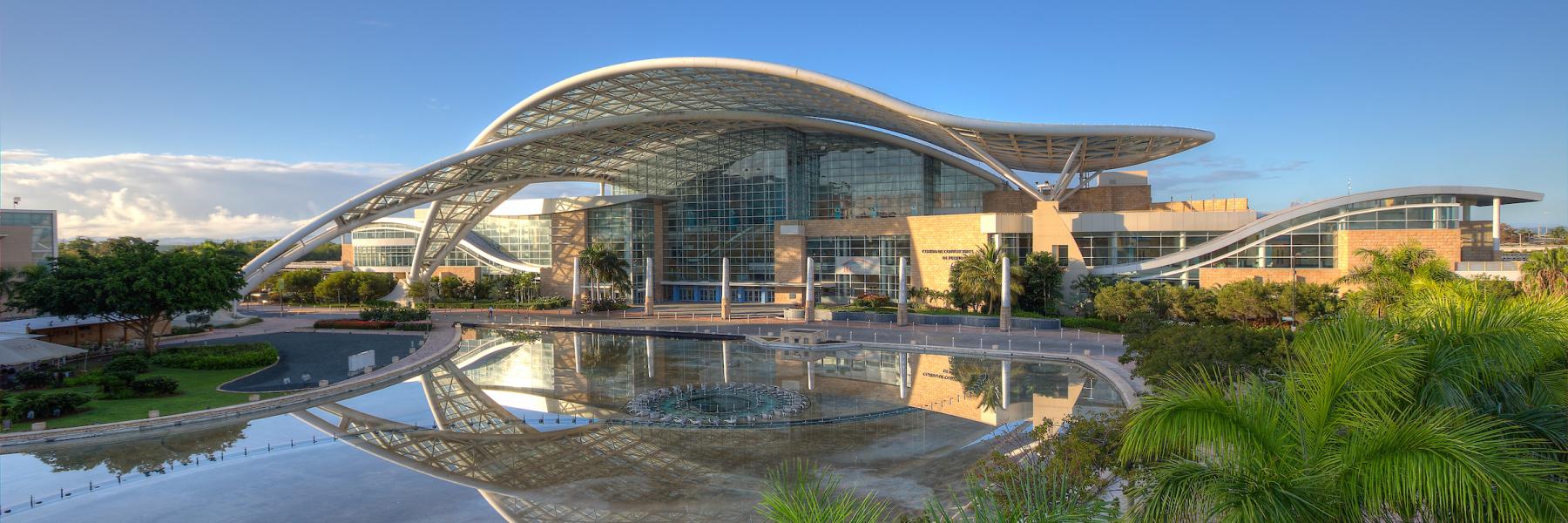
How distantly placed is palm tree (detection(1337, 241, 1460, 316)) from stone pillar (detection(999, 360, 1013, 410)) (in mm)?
10424

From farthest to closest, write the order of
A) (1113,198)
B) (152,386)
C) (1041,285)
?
(1113,198) → (1041,285) → (152,386)

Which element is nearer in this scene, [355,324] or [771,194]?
[355,324]

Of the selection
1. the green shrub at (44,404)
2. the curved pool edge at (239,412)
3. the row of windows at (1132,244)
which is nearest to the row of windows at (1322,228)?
the row of windows at (1132,244)

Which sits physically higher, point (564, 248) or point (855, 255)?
point (564, 248)

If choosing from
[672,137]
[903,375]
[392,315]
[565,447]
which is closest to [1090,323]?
[903,375]

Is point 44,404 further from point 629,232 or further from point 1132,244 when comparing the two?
point 1132,244

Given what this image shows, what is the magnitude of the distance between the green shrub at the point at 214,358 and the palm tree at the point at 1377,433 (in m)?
39.5

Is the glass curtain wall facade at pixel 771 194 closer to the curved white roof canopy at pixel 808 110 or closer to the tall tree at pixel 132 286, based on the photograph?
the curved white roof canopy at pixel 808 110

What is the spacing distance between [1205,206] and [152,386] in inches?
2307

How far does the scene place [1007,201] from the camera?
217 ft

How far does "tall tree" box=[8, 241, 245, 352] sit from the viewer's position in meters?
33.8

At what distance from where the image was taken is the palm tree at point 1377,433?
4.52 metres

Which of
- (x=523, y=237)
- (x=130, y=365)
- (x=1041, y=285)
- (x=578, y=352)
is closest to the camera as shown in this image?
(x=130, y=365)

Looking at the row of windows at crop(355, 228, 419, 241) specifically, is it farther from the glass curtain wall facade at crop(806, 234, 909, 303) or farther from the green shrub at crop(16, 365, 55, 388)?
the green shrub at crop(16, 365, 55, 388)
